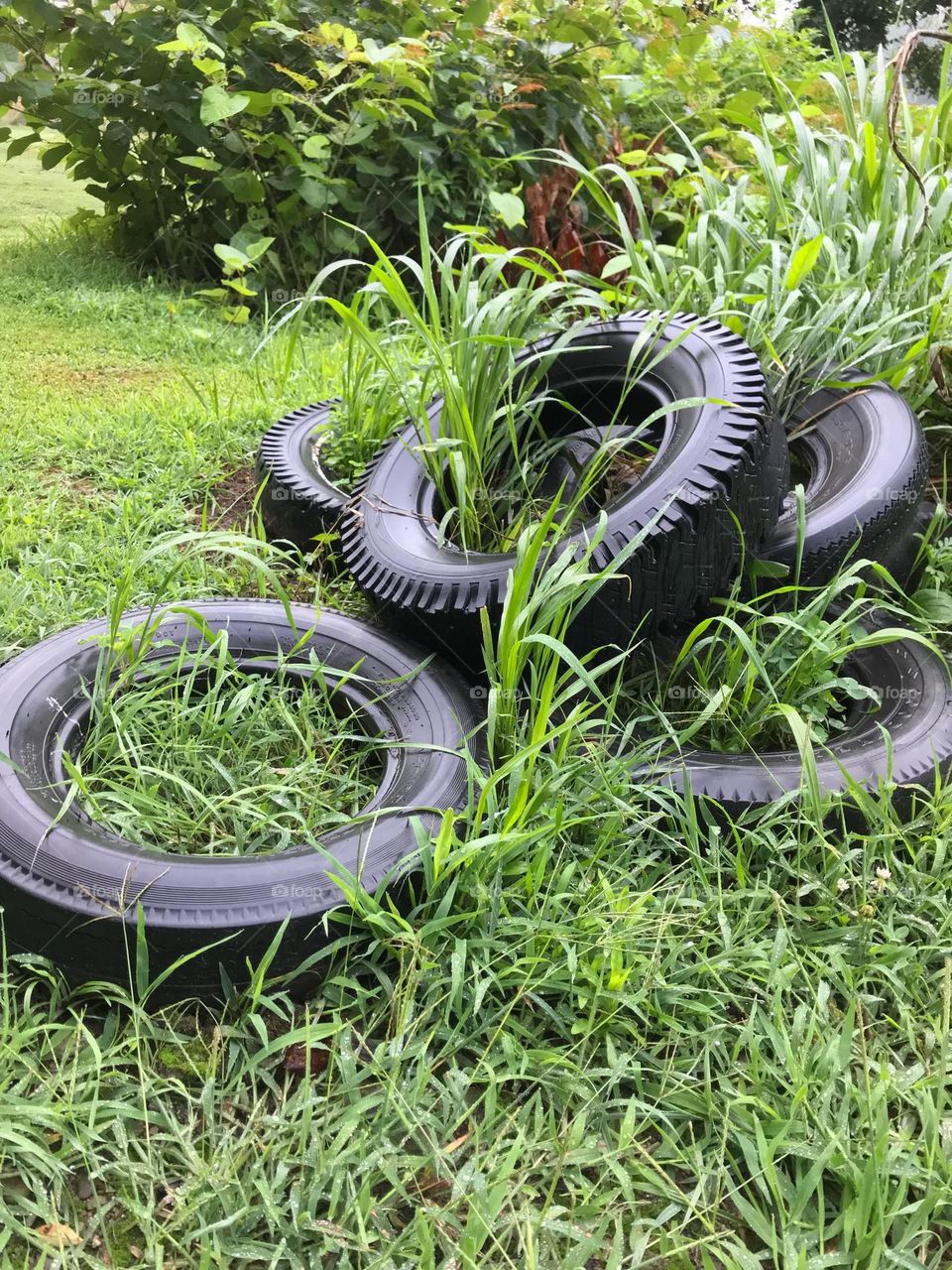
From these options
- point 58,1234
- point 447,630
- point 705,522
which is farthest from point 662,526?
point 58,1234

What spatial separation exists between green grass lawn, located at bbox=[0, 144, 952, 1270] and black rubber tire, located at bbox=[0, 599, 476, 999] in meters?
0.07

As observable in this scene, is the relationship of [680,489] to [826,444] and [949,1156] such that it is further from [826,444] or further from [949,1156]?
[949,1156]

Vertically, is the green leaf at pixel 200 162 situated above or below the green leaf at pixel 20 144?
below

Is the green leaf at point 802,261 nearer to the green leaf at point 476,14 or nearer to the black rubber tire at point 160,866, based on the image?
the black rubber tire at point 160,866

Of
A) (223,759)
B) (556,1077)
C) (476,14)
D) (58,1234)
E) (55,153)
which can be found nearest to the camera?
(58,1234)

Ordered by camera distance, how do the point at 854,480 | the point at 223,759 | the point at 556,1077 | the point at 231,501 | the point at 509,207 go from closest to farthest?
the point at 556,1077
the point at 223,759
the point at 854,480
the point at 231,501
the point at 509,207

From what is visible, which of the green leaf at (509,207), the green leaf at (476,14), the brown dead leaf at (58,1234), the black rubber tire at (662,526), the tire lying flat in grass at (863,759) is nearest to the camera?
the brown dead leaf at (58,1234)

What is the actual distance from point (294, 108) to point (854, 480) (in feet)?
12.5

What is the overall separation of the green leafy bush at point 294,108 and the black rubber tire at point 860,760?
→ 11.3 feet

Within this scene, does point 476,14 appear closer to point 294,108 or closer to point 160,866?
Result: point 294,108

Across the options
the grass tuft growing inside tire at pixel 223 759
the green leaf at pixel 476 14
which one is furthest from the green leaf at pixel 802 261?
the green leaf at pixel 476 14

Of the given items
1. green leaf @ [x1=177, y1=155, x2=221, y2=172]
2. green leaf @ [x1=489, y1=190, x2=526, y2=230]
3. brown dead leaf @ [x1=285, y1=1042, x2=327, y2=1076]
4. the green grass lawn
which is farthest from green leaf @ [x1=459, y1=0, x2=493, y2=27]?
brown dead leaf @ [x1=285, y1=1042, x2=327, y2=1076]

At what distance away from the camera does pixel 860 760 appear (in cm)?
193

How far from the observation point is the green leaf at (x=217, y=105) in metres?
4.24
